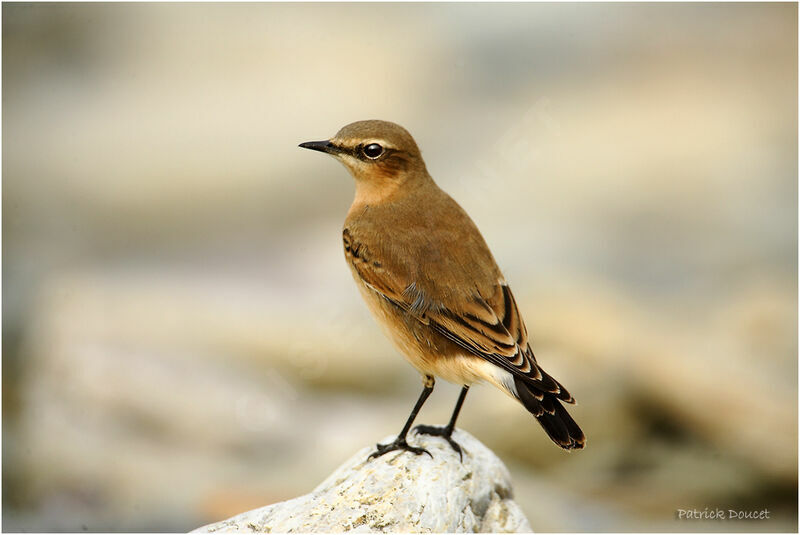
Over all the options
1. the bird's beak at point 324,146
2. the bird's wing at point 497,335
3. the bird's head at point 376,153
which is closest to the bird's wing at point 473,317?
the bird's wing at point 497,335

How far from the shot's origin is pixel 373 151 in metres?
5.36

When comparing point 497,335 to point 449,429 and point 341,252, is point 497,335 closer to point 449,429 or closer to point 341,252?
point 449,429

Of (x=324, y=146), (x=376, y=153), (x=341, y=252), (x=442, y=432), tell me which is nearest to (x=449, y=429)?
→ (x=442, y=432)

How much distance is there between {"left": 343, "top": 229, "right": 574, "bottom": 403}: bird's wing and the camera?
15.0 feet

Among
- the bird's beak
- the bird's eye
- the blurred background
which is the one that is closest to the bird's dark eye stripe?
the bird's eye

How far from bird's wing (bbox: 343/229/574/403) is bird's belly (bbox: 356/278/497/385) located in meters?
0.04

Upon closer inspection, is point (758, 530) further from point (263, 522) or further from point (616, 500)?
point (263, 522)

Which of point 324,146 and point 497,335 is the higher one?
point 324,146

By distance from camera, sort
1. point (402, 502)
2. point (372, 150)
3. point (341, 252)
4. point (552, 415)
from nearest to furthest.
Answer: point (552, 415) < point (402, 502) < point (372, 150) < point (341, 252)

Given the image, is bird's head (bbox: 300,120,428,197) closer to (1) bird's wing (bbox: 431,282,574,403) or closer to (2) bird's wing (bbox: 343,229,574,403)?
(2) bird's wing (bbox: 343,229,574,403)

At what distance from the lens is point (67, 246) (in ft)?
36.9

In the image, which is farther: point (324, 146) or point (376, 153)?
point (376, 153)

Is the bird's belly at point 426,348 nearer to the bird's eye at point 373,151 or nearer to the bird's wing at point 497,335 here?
the bird's wing at point 497,335

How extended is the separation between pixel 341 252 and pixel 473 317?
5.66m
